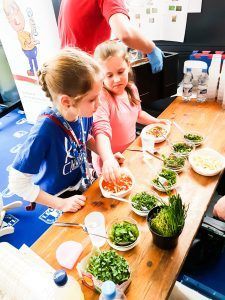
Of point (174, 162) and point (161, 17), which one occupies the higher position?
point (161, 17)

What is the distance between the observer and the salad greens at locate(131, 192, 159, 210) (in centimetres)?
117

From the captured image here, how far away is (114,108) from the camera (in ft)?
5.86

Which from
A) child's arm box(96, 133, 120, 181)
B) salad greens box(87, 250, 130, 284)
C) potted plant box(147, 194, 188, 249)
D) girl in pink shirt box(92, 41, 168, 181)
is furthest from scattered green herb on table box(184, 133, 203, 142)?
salad greens box(87, 250, 130, 284)

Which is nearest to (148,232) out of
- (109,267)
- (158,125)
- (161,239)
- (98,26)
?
(161,239)

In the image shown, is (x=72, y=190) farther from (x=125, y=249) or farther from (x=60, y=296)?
(x=60, y=296)

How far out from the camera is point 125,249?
3.36 ft

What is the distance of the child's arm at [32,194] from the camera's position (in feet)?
4.07

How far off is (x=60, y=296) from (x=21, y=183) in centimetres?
63

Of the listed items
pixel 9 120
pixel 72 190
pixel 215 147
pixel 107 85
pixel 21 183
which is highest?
pixel 107 85

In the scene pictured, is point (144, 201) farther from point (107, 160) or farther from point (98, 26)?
point (98, 26)

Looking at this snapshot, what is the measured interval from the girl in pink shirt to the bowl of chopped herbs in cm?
33

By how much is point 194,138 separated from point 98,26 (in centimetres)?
114

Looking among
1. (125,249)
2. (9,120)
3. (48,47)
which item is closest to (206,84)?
(125,249)

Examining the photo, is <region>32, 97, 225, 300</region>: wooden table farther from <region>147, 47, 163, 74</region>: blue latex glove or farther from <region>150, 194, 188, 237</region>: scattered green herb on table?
<region>147, 47, 163, 74</region>: blue latex glove
